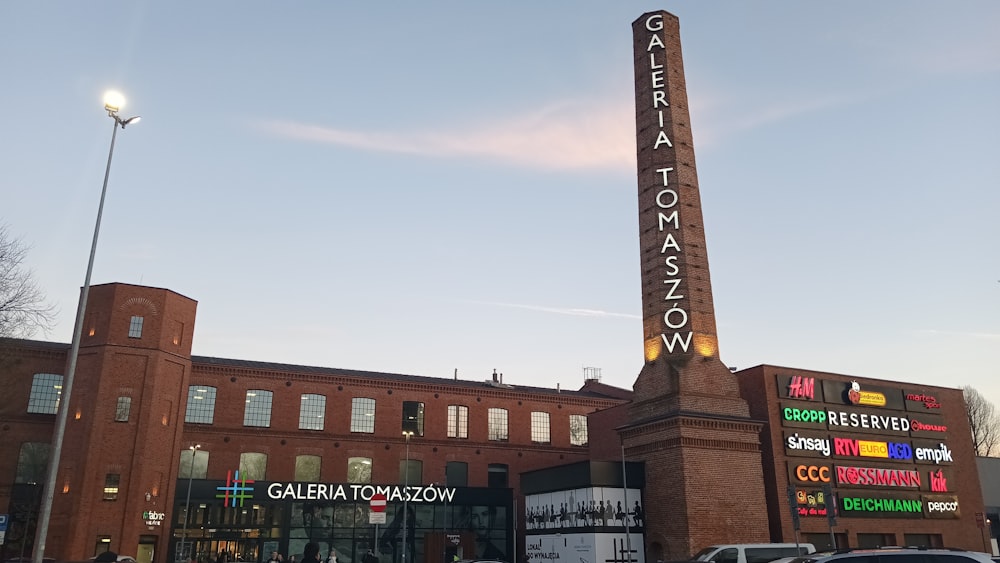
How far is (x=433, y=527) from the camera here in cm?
4991

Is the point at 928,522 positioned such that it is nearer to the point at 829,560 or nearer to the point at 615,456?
the point at 615,456

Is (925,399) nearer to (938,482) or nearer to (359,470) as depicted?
(938,482)

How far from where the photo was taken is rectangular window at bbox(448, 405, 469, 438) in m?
55.9

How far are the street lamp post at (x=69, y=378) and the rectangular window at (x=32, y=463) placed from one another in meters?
27.5

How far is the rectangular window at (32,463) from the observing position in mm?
44469

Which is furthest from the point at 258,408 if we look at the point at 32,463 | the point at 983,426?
the point at 983,426

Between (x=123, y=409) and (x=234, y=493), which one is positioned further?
(x=234, y=493)

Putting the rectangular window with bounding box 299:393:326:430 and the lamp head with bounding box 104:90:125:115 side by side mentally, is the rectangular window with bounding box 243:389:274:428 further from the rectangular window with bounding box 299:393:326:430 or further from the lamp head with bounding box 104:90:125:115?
the lamp head with bounding box 104:90:125:115

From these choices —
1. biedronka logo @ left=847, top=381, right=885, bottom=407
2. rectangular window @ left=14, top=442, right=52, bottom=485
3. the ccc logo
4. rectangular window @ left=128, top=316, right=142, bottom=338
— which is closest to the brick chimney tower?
the ccc logo

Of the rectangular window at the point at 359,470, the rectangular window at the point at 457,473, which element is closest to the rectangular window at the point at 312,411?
the rectangular window at the point at 359,470

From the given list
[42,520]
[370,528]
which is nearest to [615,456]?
[370,528]

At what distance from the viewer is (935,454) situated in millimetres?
42688

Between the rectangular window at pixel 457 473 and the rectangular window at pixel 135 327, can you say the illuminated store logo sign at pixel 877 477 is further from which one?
the rectangular window at pixel 135 327

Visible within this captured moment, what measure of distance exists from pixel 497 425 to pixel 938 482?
2884 centimetres
